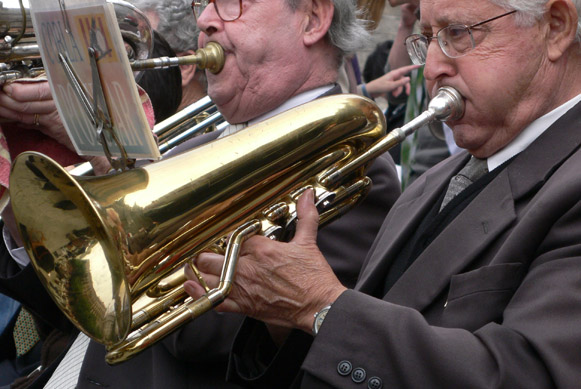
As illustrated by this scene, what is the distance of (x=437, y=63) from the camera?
193 cm

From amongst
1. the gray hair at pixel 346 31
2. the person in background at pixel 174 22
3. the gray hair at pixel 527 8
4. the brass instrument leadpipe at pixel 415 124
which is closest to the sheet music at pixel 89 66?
the brass instrument leadpipe at pixel 415 124

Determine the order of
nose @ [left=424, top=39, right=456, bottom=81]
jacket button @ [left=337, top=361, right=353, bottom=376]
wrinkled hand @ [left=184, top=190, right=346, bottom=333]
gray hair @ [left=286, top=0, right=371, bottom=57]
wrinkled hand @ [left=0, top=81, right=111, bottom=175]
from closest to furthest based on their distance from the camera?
jacket button @ [left=337, top=361, right=353, bottom=376], wrinkled hand @ [left=184, top=190, right=346, bottom=333], nose @ [left=424, top=39, right=456, bottom=81], wrinkled hand @ [left=0, top=81, right=111, bottom=175], gray hair @ [left=286, top=0, right=371, bottom=57]

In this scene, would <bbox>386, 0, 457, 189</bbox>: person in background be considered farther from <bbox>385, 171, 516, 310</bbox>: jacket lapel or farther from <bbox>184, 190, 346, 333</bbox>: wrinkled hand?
<bbox>184, 190, 346, 333</bbox>: wrinkled hand

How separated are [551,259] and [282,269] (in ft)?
1.79

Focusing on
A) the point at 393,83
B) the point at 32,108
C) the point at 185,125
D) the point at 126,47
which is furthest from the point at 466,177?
the point at 393,83

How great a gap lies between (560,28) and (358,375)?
942 mm

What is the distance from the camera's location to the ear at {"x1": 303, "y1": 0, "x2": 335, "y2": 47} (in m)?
2.56

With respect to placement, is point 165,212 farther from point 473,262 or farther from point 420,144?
point 420,144

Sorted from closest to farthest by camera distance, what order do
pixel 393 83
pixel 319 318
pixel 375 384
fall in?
pixel 375 384 → pixel 319 318 → pixel 393 83

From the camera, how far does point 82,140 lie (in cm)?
204

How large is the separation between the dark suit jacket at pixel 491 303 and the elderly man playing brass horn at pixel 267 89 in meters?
0.56

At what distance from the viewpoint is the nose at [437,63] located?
1.92 metres

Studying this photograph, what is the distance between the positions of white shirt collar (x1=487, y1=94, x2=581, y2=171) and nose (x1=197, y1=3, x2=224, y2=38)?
105 cm

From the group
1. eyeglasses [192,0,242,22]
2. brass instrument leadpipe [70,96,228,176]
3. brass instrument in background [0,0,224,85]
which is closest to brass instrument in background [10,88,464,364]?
brass instrument in background [0,0,224,85]
